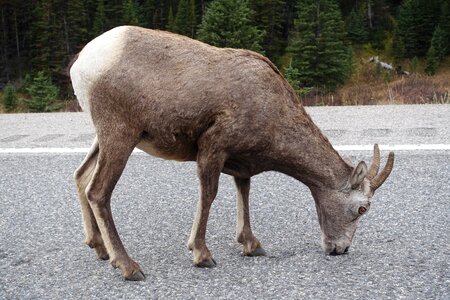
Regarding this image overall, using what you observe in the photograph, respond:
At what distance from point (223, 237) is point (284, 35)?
43544 millimetres

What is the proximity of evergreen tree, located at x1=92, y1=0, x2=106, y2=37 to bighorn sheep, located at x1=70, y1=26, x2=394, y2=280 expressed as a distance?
139ft

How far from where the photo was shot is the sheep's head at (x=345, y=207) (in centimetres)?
418

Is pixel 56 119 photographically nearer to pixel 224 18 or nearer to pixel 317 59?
pixel 224 18

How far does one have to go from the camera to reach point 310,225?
493 centimetres

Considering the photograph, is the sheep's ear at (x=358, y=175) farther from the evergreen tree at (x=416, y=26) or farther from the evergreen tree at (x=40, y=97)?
the evergreen tree at (x=416, y=26)

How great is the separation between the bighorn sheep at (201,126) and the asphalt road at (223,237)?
0.73 ft

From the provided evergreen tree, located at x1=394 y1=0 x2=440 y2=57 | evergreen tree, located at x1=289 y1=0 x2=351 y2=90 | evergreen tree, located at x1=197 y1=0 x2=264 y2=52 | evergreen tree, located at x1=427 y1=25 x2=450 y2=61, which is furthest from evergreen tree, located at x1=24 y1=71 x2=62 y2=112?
evergreen tree, located at x1=394 y1=0 x2=440 y2=57

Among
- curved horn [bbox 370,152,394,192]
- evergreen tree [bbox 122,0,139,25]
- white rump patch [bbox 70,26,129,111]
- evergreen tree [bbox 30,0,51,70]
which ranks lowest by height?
evergreen tree [bbox 30,0,51,70]

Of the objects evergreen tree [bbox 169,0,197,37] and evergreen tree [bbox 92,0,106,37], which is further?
evergreen tree [bbox 92,0,106,37]

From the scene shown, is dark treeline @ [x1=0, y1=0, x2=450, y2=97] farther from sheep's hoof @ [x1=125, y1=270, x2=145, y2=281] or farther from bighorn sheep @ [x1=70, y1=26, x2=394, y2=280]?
sheep's hoof @ [x1=125, y1=270, x2=145, y2=281]

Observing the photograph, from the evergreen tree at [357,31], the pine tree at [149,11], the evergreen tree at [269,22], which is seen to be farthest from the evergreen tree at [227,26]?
the pine tree at [149,11]

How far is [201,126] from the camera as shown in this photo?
3867 mm

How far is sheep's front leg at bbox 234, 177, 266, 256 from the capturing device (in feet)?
14.0

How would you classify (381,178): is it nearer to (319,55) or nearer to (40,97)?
(40,97)
